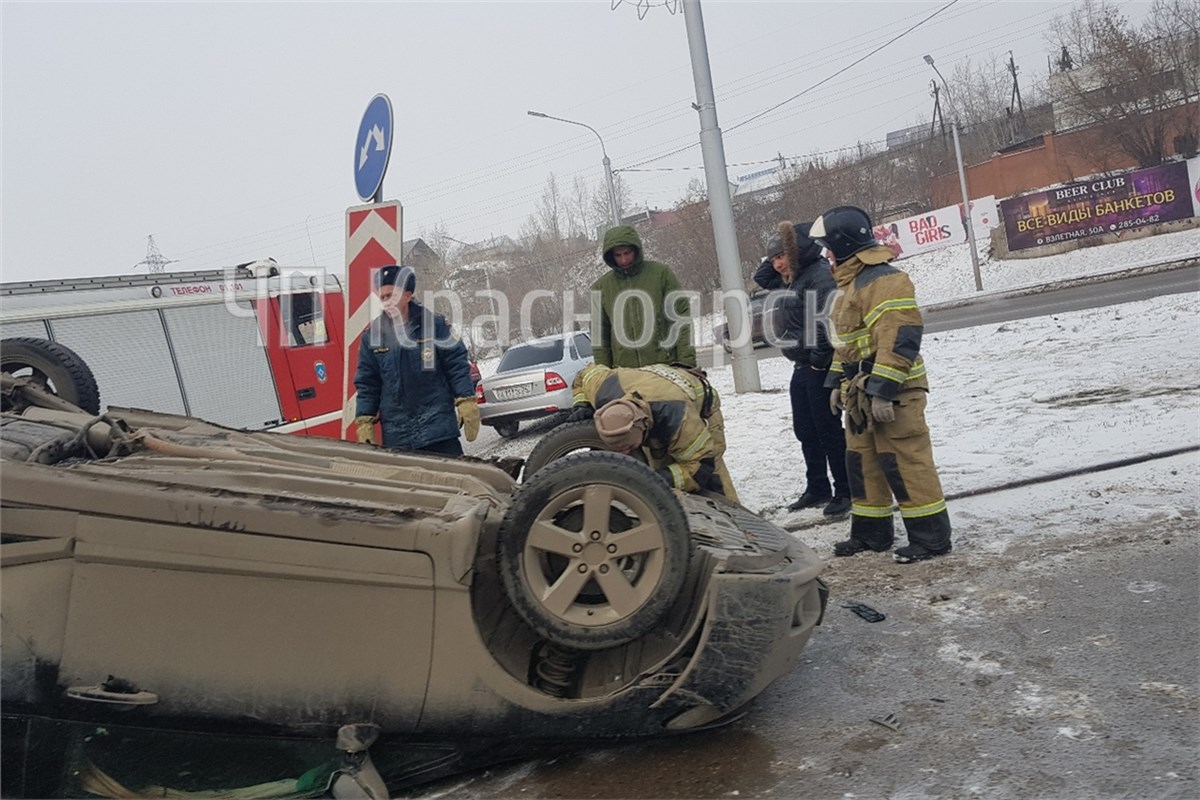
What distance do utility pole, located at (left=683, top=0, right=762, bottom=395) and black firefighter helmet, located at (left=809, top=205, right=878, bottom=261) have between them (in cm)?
602

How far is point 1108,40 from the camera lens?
35.7m

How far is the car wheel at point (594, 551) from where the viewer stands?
9.14ft

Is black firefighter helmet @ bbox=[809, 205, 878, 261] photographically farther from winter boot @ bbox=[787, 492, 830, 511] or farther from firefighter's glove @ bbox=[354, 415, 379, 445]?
firefighter's glove @ bbox=[354, 415, 379, 445]

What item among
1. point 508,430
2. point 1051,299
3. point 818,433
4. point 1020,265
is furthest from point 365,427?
point 1020,265

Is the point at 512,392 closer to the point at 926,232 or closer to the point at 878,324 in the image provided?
the point at 878,324

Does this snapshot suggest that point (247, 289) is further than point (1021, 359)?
Yes

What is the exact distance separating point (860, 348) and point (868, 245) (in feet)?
1.81

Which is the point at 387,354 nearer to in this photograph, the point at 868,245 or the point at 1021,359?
the point at 868,245

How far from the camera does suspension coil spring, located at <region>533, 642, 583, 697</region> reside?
289cm

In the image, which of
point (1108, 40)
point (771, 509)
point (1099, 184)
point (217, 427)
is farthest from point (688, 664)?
point (1108, 40)

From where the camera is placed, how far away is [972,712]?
9.78 ft

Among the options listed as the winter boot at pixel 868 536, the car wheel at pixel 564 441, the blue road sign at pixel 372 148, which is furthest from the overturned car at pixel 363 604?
the blue road sign at pixel 372 148

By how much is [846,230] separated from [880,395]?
3.03 feet

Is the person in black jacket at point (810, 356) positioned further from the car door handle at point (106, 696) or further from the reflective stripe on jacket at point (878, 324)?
the car door handle at point (106, 696)
